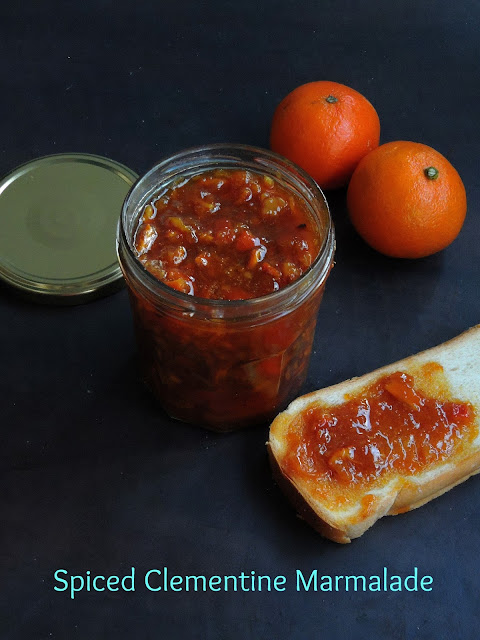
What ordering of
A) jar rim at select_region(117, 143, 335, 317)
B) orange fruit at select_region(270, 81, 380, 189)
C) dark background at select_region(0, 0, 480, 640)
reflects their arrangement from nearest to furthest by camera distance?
jar rim at select_region(117, 143, 335, 317) < dark background at select_region(0, 0, 480, 640) < orange fruit at select_region(270, 81, 380, 189)

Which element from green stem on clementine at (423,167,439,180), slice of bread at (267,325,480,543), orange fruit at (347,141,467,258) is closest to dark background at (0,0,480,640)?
slice of bread at (267,325,480,543)

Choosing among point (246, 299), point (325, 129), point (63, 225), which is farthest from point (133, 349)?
point (325, 129)

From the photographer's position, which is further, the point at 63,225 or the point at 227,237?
the point at 63,225

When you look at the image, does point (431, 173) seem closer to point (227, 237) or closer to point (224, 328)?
point (227, 237)

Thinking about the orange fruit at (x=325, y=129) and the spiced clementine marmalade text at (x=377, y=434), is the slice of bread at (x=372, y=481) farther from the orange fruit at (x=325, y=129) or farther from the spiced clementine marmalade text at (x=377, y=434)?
the orange fruit at (x=325, y=129)

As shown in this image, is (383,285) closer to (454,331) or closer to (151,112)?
(454,331)

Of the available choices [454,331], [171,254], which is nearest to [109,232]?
[171,254]

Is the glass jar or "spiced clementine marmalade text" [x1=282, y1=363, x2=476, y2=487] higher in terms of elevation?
the glass jar

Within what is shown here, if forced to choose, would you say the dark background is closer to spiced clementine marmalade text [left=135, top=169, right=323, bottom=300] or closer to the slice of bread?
the slice of bread
